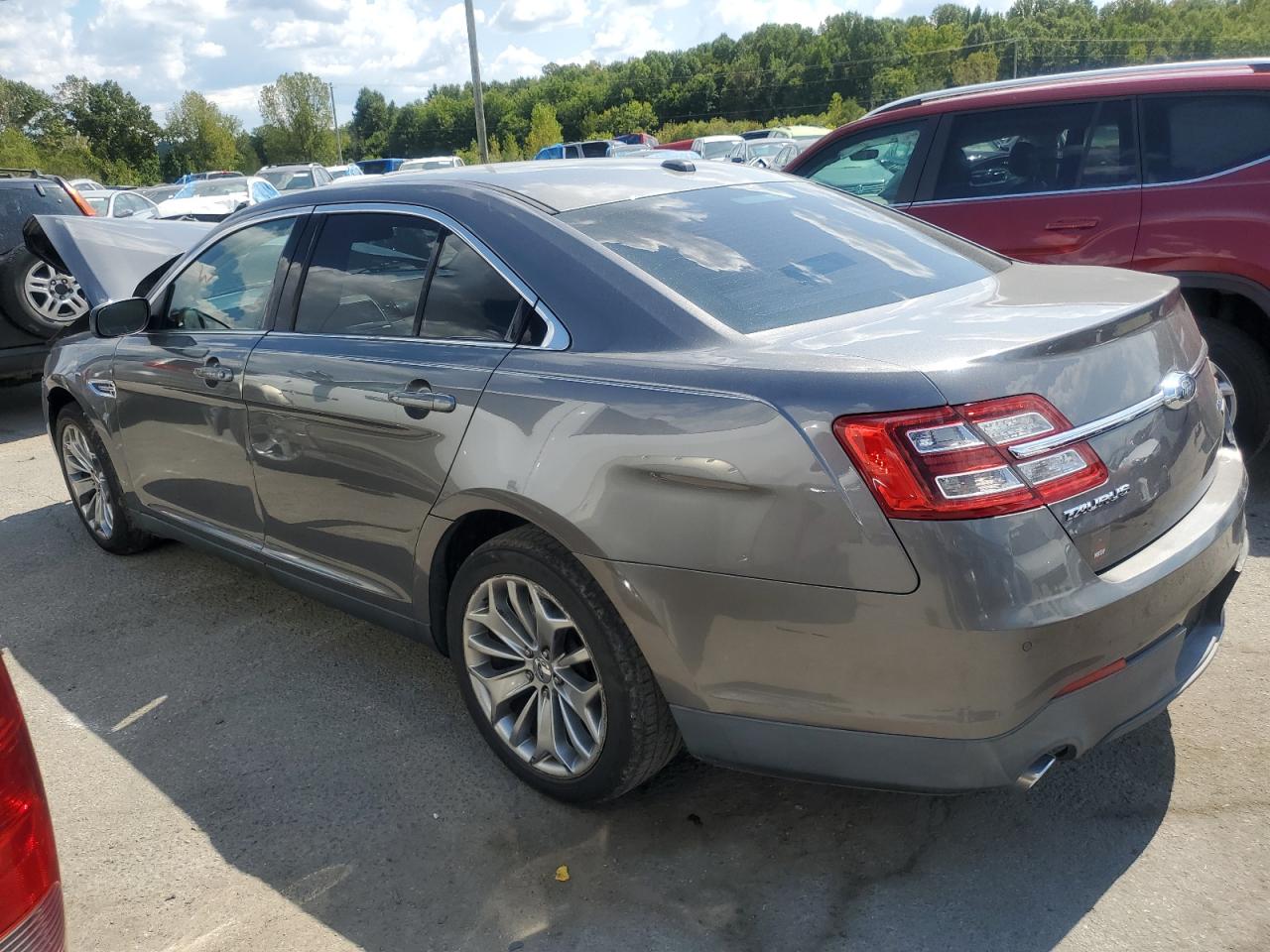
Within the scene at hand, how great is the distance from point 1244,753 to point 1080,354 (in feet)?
4.43

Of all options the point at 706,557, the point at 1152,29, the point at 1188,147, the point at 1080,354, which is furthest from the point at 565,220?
the point at 1152,29

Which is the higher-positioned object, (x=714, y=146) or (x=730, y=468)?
(x=730, y=468)

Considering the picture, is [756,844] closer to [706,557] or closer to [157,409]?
[706,557]

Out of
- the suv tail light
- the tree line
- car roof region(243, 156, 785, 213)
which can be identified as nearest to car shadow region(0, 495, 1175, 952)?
the suv tail light

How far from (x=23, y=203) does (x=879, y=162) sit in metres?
6.38

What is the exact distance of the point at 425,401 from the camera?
2.99m

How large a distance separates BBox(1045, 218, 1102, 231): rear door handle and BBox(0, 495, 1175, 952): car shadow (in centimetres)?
290

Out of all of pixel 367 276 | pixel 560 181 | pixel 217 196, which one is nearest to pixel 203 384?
pixel 367 276

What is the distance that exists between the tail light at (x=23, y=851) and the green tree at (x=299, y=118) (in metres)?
92.7

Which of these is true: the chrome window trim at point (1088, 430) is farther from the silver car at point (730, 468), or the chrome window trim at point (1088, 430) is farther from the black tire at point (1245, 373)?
the black tire at point (1245, 373)

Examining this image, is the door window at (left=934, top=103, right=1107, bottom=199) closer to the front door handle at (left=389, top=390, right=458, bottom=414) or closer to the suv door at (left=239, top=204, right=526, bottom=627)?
the suv door at (left=239, top=204, right=526, bottom=627)

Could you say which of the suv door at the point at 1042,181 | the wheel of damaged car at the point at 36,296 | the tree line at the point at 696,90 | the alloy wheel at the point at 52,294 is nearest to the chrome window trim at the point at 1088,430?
the suv door at the point at 1042,181

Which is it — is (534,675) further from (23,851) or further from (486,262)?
(23,851)

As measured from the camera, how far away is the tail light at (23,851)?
1.74 meters
